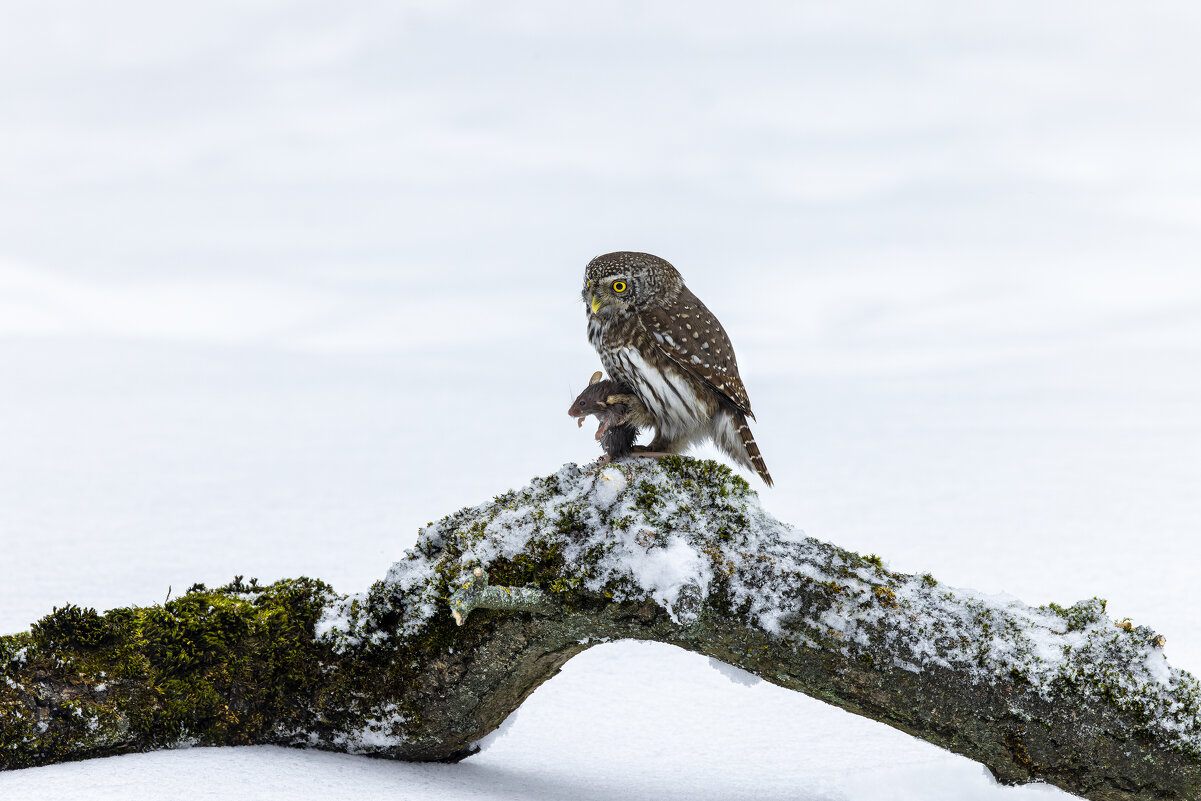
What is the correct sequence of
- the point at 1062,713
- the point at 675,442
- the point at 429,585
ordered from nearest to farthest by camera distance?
the point at 1062,713, the point at 429,585, the point at 675,442

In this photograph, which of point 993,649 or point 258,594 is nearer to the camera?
point 993,649

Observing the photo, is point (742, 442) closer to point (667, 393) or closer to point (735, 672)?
point (667, 393)

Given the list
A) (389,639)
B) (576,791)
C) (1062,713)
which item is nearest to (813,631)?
(1062,713)

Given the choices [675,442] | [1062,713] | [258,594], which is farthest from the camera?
[675,442]

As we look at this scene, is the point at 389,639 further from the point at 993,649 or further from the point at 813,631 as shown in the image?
the point at 993,649

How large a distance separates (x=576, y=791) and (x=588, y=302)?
8.23ft

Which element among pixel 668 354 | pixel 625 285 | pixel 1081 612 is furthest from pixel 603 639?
pixel 1081 612

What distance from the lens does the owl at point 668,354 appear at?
4.98m

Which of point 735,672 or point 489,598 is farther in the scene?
point 735,672

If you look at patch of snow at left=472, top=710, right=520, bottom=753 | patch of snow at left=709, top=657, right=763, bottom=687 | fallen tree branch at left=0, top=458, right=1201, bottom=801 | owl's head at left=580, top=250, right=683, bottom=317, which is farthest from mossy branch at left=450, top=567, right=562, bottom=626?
owl's head at left=580, top=250, right=683, bottom=317

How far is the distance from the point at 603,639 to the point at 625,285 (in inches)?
71.9

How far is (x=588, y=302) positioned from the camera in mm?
5312

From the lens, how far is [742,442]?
514 centimetres

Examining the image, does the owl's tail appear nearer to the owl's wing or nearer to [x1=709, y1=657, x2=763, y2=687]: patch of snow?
the owl's wing
